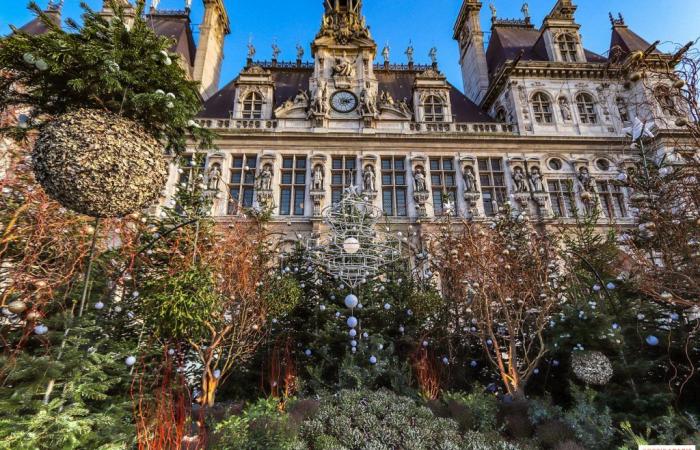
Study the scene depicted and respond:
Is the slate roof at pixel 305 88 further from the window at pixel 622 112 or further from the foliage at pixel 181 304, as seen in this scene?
the foliage at pixel 181 304

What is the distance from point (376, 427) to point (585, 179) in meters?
17.6

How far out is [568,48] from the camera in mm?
21641

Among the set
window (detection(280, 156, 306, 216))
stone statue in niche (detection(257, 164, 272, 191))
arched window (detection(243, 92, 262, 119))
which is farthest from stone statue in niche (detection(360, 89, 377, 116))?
stone statue in niche (detection(257, 164, 272, 191))

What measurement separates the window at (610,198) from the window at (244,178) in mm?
17882

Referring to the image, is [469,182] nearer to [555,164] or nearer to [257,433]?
[555,164]

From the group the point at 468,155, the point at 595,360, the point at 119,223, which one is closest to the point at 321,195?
the point at 468,155

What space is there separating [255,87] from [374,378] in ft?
58.9

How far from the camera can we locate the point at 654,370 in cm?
703

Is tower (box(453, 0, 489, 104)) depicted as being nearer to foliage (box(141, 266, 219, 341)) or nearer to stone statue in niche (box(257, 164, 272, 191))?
stone statue in niche (box(257, 164, 272, 191))

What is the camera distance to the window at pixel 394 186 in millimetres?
17562

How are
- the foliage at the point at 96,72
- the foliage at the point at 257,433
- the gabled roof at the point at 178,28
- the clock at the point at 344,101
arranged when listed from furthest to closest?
the gabled roof at the point at 178,28 < the clock at the point at 344,101 < the foliage at the point at 257,433 < the foliage at the point at 96,72

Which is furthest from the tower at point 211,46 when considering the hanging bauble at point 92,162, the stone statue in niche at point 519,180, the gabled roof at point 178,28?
the hanging bauble at point 92,162

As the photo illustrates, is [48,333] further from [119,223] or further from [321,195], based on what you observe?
[321,195]

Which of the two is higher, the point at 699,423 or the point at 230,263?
the point at 230,263
